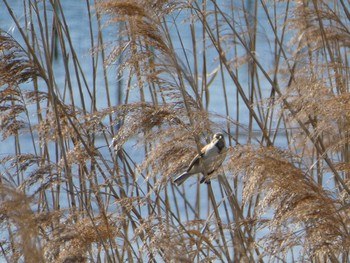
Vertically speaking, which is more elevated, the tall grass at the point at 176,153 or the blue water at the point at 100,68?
the blue water at the point at 100,68

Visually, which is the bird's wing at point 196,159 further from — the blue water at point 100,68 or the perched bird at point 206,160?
the blue water at point 100,68

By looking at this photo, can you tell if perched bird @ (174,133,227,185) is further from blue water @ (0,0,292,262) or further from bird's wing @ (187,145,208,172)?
blue water @ (0,0,292,262)

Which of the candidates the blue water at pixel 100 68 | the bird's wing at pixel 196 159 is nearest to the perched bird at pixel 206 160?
the bird's wing at pixel 196 159

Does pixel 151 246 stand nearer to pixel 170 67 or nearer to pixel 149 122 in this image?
pixel 149 122

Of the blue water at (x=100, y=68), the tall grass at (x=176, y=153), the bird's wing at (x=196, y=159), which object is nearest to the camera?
the tall grass at (x=176, y=153)

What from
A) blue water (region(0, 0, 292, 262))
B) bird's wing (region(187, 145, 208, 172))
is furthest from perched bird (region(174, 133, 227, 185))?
blue water (region(0, 0, 292, 262))

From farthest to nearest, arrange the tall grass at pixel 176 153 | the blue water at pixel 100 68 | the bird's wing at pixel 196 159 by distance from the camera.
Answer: the blue water at pixel 100 68 → the bird's wing at pixel 196 159 → the tall grass at pixel 176 153

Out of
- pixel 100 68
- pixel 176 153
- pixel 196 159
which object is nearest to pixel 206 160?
pixel 196 159

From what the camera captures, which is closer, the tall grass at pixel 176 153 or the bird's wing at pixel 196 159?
the tall grass at pixel 176 153

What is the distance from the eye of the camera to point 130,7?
298 centimetres

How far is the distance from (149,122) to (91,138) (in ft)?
2.99

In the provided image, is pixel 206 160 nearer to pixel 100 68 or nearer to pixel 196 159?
pixel 196 159

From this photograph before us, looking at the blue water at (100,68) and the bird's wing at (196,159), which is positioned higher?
the blue water at (100,68)

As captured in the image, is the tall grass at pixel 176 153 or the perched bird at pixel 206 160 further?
the perched bird at pixel 206 160
